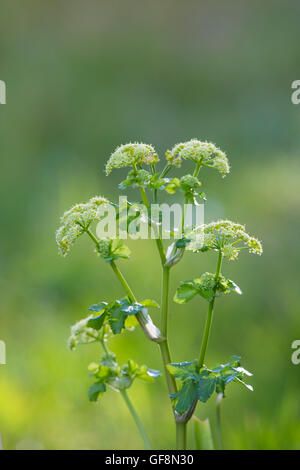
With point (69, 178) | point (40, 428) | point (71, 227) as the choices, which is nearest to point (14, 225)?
point (69, 178)

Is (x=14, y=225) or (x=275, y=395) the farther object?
(x=14, y=225)

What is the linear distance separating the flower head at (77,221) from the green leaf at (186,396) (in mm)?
172

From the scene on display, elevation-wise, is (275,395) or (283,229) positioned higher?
(283,229)

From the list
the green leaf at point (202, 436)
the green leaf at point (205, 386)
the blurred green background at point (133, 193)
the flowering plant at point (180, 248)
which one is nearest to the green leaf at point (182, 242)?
the flowering plant at point (180, 248)

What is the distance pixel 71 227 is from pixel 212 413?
57 cm

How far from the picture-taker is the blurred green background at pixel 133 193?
0.94 meters

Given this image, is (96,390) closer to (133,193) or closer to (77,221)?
(77,221)

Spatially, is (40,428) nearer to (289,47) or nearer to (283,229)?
(283,229)

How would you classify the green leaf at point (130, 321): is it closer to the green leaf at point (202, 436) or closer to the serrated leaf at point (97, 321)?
the serrated leaf at point (97, 321)

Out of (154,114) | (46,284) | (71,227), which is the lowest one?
(46,284)

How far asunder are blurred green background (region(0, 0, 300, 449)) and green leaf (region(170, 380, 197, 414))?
1.12ft

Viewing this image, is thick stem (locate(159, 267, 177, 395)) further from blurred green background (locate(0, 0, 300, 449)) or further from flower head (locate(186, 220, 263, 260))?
blurred green background (locate(0, 0, 300, 449))

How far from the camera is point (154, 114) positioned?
249 cm

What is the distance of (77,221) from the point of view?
52 centimetres
